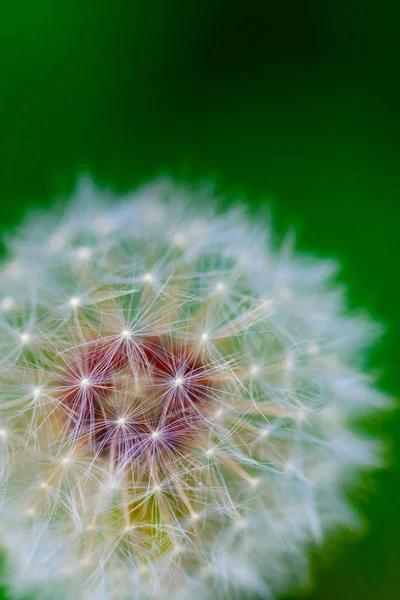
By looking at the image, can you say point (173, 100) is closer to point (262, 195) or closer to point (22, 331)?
point (262, 195)

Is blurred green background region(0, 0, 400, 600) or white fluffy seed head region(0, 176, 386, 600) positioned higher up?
blurred green background region(0, 0, 400, 600)

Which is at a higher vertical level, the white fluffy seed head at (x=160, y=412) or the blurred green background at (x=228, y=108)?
the blurred green background at (x=228, y=108)

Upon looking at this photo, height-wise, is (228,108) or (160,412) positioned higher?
(228,108)

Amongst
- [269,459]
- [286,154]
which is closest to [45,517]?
[269,459]

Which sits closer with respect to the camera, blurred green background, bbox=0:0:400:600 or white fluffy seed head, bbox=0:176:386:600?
white fluffy seed head, bbox=0:176:386:600

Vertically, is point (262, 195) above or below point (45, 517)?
above
